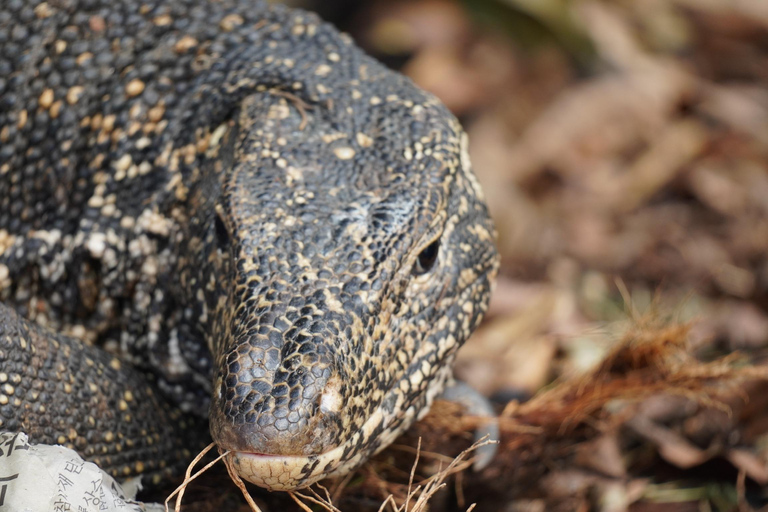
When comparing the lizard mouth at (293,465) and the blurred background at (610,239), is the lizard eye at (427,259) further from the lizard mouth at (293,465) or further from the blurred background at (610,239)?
the blurred background at (610,239)

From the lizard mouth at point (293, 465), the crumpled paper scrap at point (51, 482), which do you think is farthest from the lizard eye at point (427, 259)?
Answer: the crumpled paper scrap at point (51, 482)

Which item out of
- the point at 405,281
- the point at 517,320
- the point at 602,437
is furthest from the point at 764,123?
the point at 405,281

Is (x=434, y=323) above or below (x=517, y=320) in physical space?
above

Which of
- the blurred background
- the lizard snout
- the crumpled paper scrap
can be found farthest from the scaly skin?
the blurred background

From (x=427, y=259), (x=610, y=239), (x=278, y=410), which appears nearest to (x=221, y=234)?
(x=427, y=259)

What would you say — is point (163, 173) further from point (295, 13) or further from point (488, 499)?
point (488, 499)

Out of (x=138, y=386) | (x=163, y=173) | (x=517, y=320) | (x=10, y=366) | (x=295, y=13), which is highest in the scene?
(x=295, y=13)

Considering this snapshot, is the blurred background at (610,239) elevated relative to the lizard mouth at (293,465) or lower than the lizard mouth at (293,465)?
lower

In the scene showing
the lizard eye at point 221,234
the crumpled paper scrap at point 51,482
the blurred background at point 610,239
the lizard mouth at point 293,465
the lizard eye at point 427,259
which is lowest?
the blurred background at point 610,239
